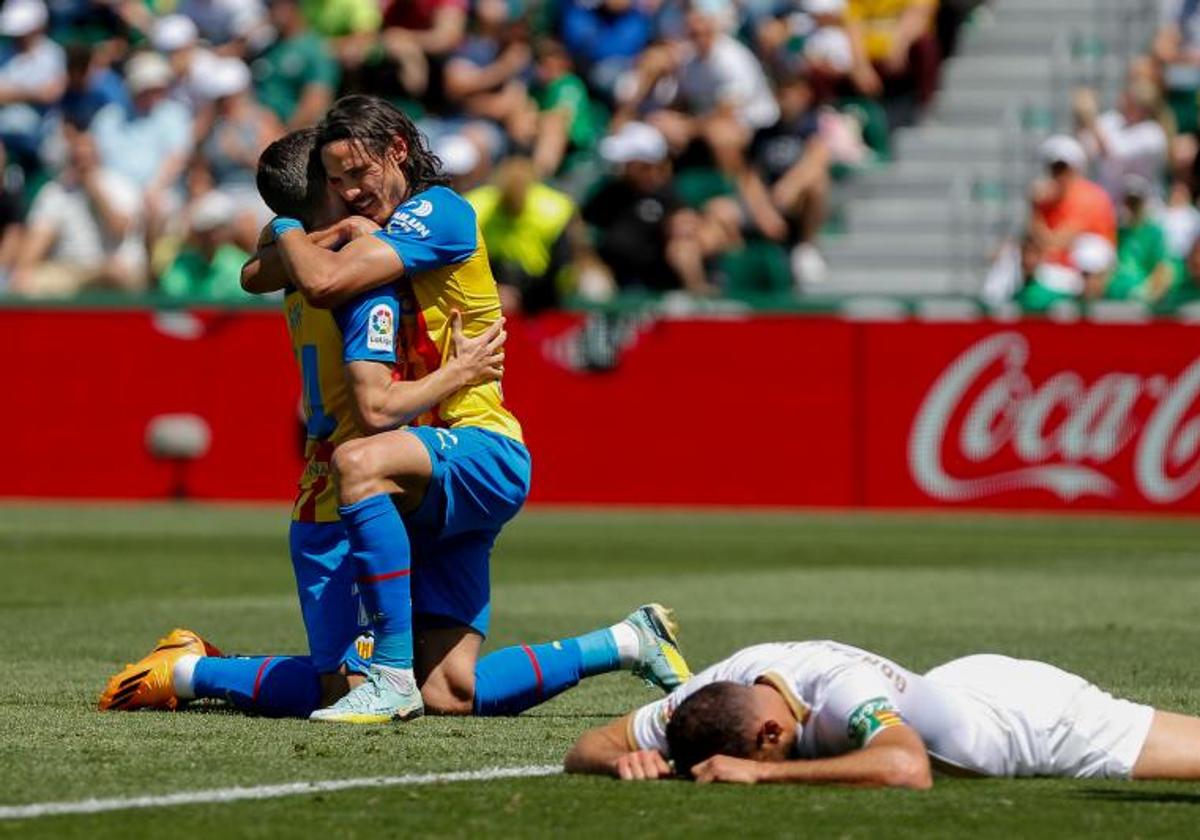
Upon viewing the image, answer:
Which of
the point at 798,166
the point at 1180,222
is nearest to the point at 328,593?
the point at 1180,222

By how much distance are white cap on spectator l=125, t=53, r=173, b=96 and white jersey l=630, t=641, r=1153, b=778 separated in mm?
17768

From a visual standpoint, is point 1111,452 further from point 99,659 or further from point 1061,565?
point 99,659

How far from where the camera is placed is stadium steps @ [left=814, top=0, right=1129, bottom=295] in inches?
856

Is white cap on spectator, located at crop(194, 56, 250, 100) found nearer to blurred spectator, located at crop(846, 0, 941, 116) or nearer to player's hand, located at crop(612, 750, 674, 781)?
blurred spectator, located at crop(846, 0, 941, 116)

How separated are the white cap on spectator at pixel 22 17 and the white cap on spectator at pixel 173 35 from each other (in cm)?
111

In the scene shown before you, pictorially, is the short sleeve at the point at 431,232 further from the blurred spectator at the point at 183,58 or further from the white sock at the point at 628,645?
the blurred spectator at the point at 183,58

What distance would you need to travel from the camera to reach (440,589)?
8.16 m

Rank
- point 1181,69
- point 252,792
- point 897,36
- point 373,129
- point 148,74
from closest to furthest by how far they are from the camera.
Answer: point 252,792 → point 373,129 → point 1181,69 → point 897,36 → point 148,74

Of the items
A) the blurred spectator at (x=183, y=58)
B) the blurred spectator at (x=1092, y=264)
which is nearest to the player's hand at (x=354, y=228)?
the blurred spectator at (x=1092, y=264)

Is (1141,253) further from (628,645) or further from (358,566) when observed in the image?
(358,566)

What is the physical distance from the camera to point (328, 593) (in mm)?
8070

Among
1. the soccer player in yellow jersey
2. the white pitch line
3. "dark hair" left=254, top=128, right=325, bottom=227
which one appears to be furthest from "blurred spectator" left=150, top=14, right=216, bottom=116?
the white pitch line

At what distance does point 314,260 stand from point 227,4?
17.8 meters

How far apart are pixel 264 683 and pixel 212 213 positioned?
45.7 feet
